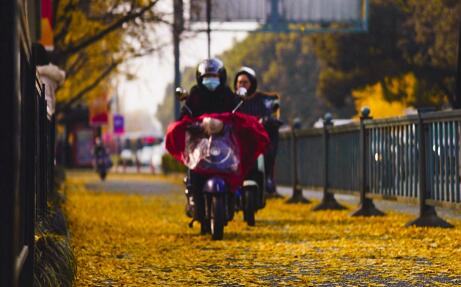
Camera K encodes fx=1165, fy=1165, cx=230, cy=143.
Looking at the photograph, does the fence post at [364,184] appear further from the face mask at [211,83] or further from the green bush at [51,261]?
the green bush at [51,261]

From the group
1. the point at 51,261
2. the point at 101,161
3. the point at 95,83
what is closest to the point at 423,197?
the point at 51,261

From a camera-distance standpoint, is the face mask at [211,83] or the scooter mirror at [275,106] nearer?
the face mask at [211,83]

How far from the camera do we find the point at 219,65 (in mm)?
11789

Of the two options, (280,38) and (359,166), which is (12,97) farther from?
(280,38)

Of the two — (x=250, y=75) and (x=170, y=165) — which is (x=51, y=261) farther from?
(x=170, y=165)

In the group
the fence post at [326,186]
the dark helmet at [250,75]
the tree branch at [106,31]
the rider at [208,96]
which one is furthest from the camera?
the tree branch at [106,31]

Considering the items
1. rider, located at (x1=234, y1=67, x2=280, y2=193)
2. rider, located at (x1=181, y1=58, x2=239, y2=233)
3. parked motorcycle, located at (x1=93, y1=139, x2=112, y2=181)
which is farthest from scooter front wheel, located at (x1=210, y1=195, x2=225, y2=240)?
parked motorcycle, located at (x1=93, y1=139, x2=112, y2=181)

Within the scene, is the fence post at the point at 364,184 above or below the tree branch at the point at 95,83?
below

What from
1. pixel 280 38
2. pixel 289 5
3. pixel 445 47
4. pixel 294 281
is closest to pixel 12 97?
pixel 294 281

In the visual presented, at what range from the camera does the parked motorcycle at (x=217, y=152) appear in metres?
11.2

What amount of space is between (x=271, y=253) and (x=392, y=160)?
445cm

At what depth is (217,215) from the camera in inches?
442

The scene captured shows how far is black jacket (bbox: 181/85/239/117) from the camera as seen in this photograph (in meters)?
11.7

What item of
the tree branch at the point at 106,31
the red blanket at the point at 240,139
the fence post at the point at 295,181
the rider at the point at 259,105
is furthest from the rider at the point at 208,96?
the fence post at the point at 295,181
